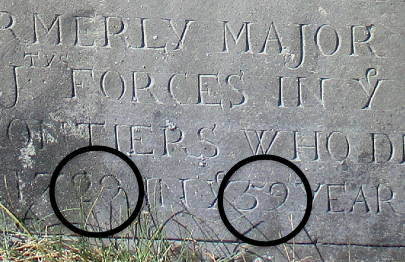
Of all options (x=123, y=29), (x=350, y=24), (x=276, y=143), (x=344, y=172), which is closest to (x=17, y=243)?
(x=123, y=29)

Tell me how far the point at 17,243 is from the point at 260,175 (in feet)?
5.34

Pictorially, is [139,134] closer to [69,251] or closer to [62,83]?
[62,83]

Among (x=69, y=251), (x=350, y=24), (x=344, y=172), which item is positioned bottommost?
(x=69, y=251)

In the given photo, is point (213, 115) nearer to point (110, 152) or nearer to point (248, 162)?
point (248, 162)

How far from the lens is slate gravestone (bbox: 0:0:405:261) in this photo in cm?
409

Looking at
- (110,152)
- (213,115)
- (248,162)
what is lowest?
(248,162)

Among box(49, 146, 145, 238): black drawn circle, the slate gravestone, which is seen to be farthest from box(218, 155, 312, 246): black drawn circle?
box(49, 146, 145, 238): black drawn circle

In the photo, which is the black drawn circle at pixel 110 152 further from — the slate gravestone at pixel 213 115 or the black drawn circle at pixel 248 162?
the black drawn circle at pixel 248 162

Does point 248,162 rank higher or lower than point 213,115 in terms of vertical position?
lower

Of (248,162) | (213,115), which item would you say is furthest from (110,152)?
(248,162)

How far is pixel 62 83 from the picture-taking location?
161 inches

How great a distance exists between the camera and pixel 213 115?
4141 mm

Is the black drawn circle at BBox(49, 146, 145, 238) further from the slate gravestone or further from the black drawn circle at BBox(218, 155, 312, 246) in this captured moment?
the black drawn circle at BBox(218, 155, 312, 246)

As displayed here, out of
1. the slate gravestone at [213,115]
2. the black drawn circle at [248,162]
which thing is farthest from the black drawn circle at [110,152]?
the black drawn circle at [248,162]
